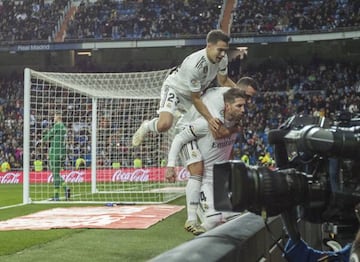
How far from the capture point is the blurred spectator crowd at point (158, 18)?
1058 inches

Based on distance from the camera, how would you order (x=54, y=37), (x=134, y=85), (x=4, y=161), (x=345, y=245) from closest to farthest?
1. (x=345, y=245)
2. (x=134, y=85)
3. (x=4, y=161)
4. (x=54, y=37)

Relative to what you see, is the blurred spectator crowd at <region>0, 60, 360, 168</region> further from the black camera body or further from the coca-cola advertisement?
the black camera body

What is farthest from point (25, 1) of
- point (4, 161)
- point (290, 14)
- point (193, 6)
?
point (290, 14)

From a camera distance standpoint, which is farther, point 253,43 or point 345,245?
point 253,43

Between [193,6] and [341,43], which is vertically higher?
[193,6]

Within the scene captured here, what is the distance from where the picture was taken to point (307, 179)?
2047 mm

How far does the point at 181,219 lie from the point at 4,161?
18.8 m

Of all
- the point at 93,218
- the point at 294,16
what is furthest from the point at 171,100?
the point at 294,16

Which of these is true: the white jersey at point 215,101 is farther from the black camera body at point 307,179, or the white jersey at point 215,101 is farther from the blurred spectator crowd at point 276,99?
the blurred spectator crowd at point 276,99

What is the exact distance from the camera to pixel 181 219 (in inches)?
274

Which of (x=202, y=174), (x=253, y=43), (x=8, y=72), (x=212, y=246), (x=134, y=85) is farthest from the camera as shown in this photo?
(x=8, y=72)

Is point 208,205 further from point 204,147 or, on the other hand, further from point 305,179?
point 305,179

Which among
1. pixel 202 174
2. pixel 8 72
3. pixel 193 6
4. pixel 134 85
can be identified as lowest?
pixel 202 174

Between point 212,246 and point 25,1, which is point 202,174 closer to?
point 212,246
